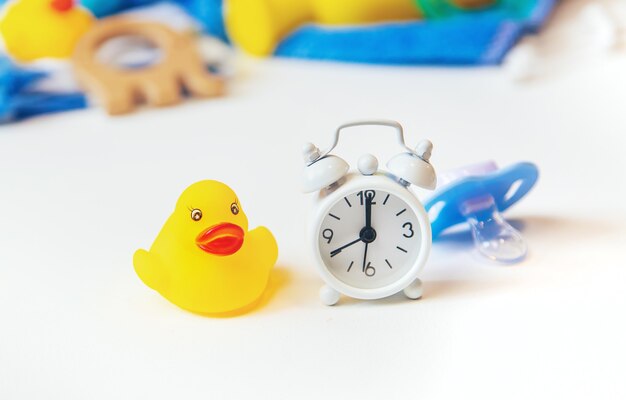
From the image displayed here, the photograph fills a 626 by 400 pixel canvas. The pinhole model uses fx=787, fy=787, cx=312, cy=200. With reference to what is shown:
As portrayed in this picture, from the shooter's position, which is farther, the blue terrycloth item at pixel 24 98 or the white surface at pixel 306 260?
the blue terrycloth item at pixel 24 98

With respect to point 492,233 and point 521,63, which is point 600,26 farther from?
point 492,233

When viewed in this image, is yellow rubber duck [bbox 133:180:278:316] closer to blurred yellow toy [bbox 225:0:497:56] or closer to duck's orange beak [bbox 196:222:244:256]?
duck's orange beak [bbox 196:222:244:256]

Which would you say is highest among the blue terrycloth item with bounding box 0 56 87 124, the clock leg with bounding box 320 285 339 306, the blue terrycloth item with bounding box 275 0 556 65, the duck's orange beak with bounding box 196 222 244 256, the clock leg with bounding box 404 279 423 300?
the blue terrycloth item with bounding box 275 0 556 65

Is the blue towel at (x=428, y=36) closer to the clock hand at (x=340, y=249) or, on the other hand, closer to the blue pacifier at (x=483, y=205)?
the blue pacifier at (x=483, y=205)

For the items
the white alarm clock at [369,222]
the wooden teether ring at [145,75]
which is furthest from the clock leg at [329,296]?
the wooden teether ring at [145,75]

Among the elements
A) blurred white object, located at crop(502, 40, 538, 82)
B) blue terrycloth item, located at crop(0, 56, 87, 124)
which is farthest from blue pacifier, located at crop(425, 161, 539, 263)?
blue terrycloth item, located at crop(0, 56, 87, 124)

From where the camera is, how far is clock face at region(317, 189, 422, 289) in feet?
2.47

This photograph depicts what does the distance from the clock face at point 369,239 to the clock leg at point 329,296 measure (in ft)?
0.05

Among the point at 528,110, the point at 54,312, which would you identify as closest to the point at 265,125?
the point at 528,110

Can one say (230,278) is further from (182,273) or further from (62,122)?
(62,122)

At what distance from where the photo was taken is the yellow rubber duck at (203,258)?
751 millimetres

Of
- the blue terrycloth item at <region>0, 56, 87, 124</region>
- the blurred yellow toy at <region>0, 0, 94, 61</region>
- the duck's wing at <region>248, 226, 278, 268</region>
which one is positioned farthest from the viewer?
the blurred yellow toy at <region>0, 0, 94, 61</region>

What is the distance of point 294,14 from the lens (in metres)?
1.46

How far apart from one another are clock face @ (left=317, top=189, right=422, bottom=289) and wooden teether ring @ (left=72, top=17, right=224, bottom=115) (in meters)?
0.60
